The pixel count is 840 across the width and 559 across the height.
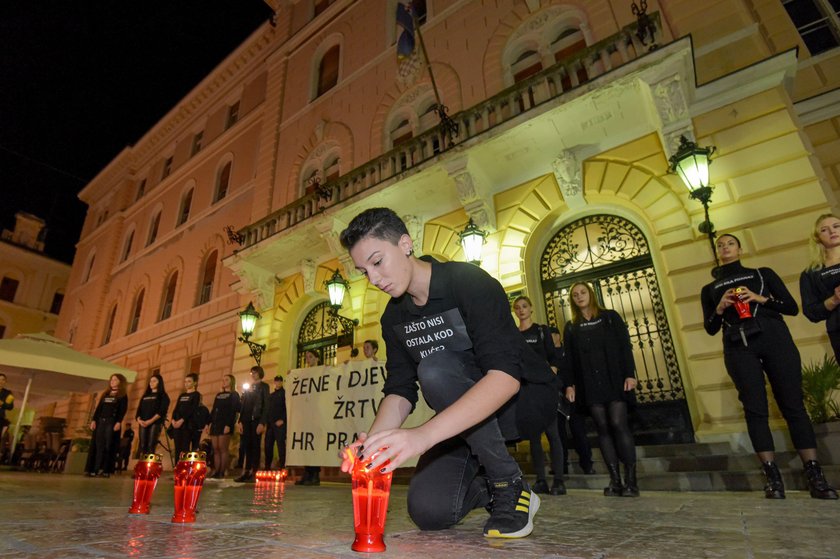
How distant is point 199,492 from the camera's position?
7.17ft

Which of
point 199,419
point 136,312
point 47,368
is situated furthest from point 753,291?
point 136,312

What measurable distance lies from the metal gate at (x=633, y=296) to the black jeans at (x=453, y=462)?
16.5 feet

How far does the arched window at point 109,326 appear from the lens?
1839cm

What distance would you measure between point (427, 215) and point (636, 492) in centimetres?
656

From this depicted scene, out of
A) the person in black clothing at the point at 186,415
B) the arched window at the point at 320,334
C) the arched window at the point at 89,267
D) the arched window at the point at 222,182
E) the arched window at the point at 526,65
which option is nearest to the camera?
the person in black clothing at the point at 186,415

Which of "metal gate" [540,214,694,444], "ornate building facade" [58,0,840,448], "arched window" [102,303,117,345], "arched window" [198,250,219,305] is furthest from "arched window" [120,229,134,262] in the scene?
"metal gate" [540,214,694,444]

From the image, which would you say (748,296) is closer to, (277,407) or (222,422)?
(277,407)

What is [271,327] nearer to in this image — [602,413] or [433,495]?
[602,413]

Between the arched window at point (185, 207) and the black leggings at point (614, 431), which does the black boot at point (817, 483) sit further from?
the arched window at point (185, 207)

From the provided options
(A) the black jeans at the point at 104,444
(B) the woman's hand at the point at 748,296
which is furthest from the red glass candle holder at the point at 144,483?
(A) the black jeans at the point at 104,444

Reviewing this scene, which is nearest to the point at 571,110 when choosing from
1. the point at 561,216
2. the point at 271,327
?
the point at 561,216

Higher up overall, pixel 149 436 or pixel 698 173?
pixel 698 173

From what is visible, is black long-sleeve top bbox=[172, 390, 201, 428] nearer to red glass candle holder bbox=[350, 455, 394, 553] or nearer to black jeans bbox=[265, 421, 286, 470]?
black jeans bbox=[265, 421, 286, 470]

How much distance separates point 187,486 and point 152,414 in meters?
7.48
